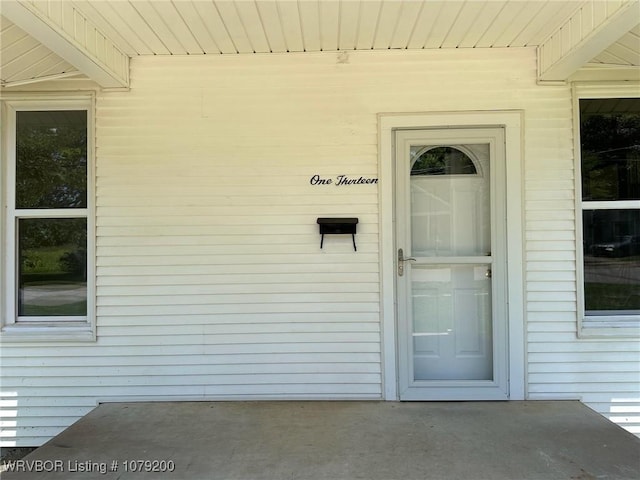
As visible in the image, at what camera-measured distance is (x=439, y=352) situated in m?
3.29

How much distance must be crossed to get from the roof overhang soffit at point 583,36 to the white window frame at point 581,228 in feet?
0.87

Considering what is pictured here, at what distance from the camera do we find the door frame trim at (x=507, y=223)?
3193mm

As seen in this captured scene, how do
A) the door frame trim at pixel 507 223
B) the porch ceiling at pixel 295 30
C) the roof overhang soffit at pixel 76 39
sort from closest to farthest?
the roof overhang soffit at pixel 76 39 → the porch ceiling at pixel 295 30 → the door frame trim at pixel 507 223

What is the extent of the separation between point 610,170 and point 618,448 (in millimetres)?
2030

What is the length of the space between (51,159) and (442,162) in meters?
3.10

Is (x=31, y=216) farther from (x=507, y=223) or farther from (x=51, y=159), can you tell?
(x=507, y=223)

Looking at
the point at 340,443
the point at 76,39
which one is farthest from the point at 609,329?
the point at 76,39

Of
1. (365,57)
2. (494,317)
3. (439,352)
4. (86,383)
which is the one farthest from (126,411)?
(365,57)

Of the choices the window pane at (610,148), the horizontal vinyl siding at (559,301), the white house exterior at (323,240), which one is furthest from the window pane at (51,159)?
the window pane at (610,148)

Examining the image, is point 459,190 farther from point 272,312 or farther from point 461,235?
point 272,312

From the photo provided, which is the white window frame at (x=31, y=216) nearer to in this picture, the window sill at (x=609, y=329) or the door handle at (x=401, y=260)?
the door handle at (x=401, y=260)

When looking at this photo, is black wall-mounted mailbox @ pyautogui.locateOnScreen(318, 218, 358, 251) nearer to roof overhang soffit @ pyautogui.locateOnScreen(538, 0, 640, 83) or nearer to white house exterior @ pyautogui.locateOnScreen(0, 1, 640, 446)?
white house exterior @ pyautogui.locateOnScreen(0, 1, 640, 446)

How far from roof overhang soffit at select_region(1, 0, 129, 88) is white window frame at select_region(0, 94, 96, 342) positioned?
1.17ft

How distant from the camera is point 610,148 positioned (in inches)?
132
